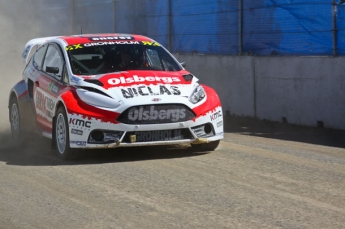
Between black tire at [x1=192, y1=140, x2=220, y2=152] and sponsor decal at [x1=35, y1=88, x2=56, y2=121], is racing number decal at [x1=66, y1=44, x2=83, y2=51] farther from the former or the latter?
black tire at [x1=192, y1=140, x2=220, y2=152]

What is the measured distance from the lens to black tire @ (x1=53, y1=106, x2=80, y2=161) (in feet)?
31.4

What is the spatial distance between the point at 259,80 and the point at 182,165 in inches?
231

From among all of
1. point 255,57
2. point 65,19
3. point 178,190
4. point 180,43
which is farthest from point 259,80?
point 65,19

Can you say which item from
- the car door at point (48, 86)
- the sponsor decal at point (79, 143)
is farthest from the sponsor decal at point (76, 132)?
the car door at point (48, 86)

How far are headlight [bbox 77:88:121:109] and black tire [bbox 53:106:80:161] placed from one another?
0.35m

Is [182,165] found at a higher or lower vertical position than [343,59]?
lower

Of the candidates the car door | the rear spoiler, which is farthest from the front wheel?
the rear spoiler

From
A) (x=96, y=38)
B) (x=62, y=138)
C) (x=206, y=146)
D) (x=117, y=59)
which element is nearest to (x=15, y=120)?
(x=96, y=38)

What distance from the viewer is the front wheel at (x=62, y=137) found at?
31.4ft

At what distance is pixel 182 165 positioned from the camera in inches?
357

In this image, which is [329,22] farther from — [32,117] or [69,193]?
[69,193]

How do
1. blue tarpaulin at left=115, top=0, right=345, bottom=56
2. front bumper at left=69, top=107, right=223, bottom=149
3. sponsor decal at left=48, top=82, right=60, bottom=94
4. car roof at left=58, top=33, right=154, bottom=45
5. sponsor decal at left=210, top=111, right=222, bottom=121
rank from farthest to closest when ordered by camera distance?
blue tarpaulin at left=115, top=0, right=345, bottom=56 < car roof at left=58, top=33, right=154, bottom=45 < sponsor decal at left=48, top=82, right=60, bottom=94 < sponsor decal at left=210, top=111, right=222, bottom=121 < front bumper at left=69, top=107, right=223, bottom=149

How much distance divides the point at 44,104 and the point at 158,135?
2098 mm

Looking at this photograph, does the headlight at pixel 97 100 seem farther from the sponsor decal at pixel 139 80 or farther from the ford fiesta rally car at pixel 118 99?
the sponsor decal at pixel 139 80
